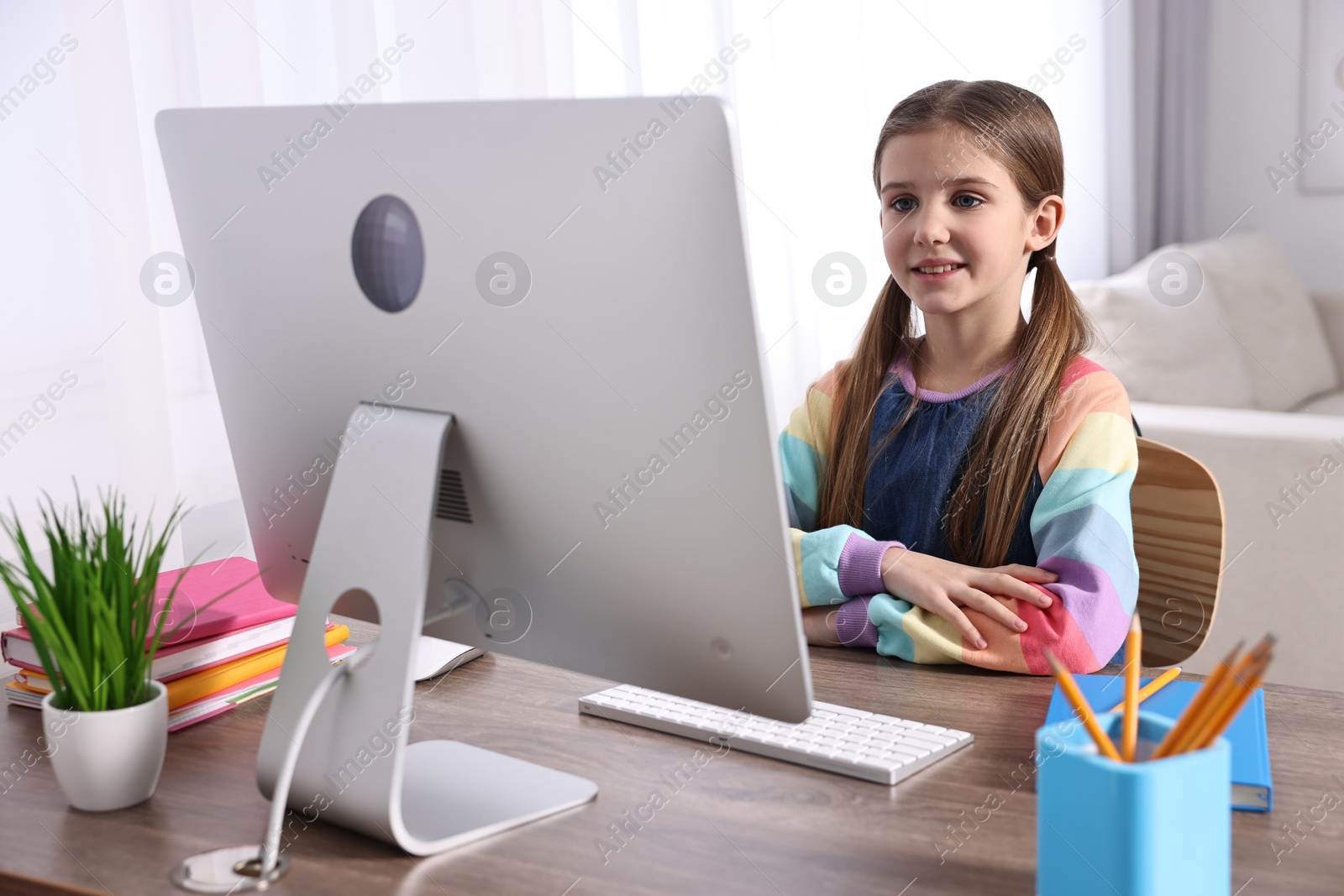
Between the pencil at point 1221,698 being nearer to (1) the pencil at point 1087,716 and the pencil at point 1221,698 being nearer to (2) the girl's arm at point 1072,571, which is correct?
(1) the pencil at point 1087,716

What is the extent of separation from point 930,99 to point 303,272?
29.6 inches

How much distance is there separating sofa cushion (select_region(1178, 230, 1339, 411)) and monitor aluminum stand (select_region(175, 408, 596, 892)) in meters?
2.96

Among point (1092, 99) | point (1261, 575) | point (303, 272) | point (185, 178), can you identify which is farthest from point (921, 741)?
point (1092, 99)

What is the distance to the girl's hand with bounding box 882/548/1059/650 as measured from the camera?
1.00 meters

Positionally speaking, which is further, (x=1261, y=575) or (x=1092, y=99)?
(x=1092, y=99)

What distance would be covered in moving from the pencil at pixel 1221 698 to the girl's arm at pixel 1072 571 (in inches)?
16.4

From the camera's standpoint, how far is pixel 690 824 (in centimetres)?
73

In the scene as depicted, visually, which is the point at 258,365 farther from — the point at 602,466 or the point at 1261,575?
the point at 1261,575

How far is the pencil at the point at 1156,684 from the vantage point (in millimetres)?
826

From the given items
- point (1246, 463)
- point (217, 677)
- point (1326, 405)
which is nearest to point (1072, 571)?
point (217, 677)

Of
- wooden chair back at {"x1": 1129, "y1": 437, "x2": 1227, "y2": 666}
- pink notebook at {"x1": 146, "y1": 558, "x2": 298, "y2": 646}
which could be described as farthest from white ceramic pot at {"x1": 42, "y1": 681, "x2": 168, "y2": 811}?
wooden chair back at {"x1": 1129, "y1": 437, "x2": 1227, "y2": 666}

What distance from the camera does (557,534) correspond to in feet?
2.41

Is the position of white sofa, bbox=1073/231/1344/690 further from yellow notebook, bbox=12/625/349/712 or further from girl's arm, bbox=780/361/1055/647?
yellow notebook, bbox=12/625/349/712

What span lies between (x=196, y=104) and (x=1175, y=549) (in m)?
1.39
